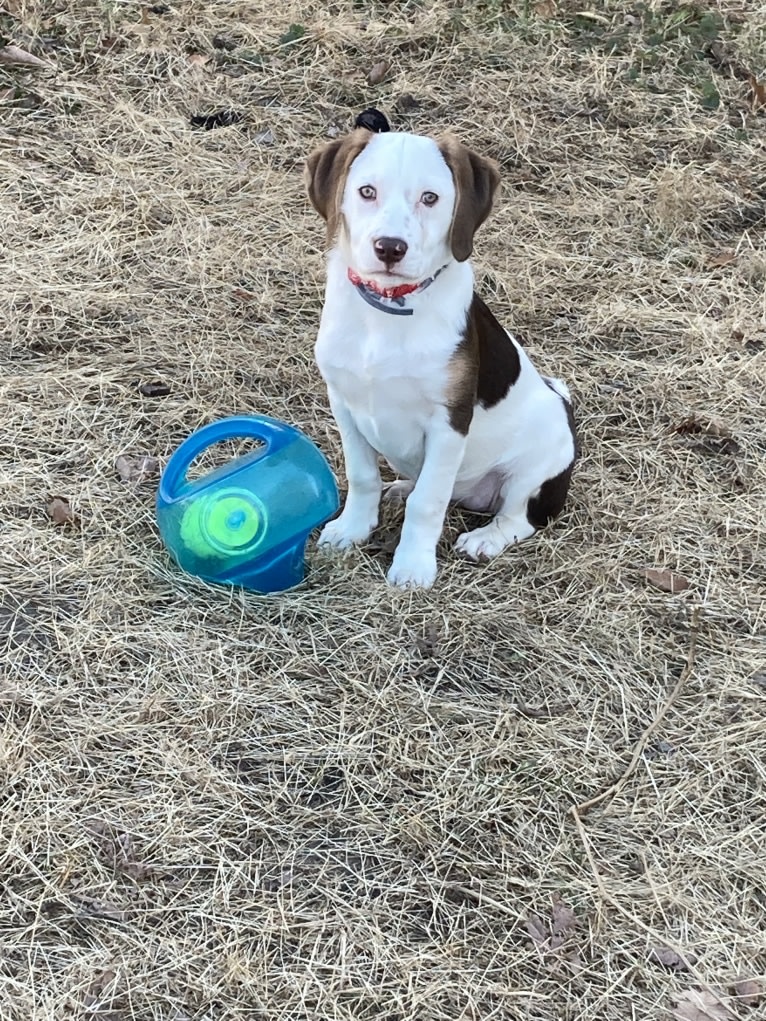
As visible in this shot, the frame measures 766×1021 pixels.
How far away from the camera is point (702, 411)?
16.6 feet

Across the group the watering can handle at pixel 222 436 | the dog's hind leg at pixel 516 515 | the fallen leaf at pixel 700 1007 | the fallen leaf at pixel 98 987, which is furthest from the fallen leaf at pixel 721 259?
the fallen leaf at pixel 98 987

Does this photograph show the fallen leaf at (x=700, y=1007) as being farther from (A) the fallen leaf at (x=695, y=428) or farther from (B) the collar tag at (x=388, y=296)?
(A) the fallen leaf at (x=695, y=428)

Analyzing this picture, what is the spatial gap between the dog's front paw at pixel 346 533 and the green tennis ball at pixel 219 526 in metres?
0.48

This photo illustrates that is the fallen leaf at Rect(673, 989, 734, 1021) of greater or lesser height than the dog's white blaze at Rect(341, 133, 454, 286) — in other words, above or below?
below

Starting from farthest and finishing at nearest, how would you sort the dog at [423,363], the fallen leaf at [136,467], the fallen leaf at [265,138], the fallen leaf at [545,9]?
the fallen leaf at [545,9] < the fallen leaf at [265,138] < the fallen leaf at [136,467] < the dog at [423,363]

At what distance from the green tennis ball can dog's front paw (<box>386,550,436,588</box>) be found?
55 cm

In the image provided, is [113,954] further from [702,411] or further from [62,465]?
[702,411]

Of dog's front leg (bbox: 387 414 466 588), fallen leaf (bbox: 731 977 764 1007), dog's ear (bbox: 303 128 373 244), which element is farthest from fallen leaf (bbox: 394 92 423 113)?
fallen leaf (bbox: 731 977 764 1007)

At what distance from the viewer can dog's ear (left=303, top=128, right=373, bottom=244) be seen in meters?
3.41

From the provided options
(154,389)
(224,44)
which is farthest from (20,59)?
(154,389)

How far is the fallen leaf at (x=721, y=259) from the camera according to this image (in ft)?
20.1

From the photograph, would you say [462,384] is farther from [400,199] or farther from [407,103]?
[407,103]

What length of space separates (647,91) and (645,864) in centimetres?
594

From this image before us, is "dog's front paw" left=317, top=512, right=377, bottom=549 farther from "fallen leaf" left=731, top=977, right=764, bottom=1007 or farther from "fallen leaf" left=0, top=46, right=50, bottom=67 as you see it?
"fallen leaf" left=0, top=46, right=50, bottom=67
